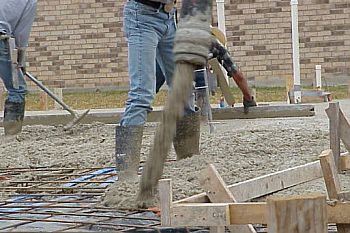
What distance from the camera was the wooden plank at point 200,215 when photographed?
3008 mm

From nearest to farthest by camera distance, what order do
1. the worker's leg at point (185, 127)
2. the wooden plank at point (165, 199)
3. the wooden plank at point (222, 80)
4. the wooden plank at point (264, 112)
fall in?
the wooden plank at point (165, 199) < the worker's leg at point (185, 127) < the wooden plank at point (264, 112) < the wooden plank at point (222, 80)

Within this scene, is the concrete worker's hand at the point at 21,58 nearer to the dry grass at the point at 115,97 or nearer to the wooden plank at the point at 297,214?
the dry grass at the point at 115,97

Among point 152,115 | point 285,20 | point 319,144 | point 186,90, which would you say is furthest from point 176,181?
point 285,20

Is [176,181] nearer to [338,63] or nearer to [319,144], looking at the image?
[319,144]

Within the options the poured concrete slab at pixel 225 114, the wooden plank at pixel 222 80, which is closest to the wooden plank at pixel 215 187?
the poured concrete slab at pixel 225 114

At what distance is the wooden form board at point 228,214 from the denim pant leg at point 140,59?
5.19 feet

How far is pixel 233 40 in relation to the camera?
1391 centimetres

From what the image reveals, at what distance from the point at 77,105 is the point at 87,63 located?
2.62m

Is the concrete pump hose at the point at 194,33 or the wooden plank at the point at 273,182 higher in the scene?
the concrete pump hose at the point at 194,33

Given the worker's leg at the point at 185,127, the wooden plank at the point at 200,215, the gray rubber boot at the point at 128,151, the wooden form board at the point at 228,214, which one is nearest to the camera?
the wooden form board at the point at 228,214

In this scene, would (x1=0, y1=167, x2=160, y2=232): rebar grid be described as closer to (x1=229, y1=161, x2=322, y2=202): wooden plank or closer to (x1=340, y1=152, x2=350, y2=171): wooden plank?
(x1=229, y1=161, x2=322, y2=202): wooden plank

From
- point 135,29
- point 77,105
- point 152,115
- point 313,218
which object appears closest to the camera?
point 313,218

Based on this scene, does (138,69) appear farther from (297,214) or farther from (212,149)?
(297,214)

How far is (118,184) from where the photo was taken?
433 cm
